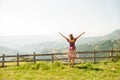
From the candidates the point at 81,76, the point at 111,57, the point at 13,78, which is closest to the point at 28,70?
the point at 13,78

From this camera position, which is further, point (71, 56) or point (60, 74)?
point (71, 56)

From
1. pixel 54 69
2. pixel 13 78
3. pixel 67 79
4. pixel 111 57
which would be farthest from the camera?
pixel 111 57

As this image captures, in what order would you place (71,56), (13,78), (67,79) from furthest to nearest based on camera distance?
(71,56) → (13,78) → (67,79)

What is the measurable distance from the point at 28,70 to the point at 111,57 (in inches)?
398

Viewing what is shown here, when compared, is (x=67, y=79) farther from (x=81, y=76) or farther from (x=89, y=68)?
(x=89, y=68)

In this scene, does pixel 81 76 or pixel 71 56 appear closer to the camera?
pixel 81 76

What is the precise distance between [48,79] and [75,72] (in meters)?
2.42

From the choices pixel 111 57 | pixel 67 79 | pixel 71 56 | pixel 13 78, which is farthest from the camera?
pixel 111 57

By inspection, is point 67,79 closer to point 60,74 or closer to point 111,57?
point 60,74

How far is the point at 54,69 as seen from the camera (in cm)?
1730

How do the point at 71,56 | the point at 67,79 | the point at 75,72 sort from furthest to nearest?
the point at 71,56 → the point at 75,72 → the point at 67,79

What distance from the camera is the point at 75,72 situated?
16.0 metres

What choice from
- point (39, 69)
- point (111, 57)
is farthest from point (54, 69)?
point (111, 57)

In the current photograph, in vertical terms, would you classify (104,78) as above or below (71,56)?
below
